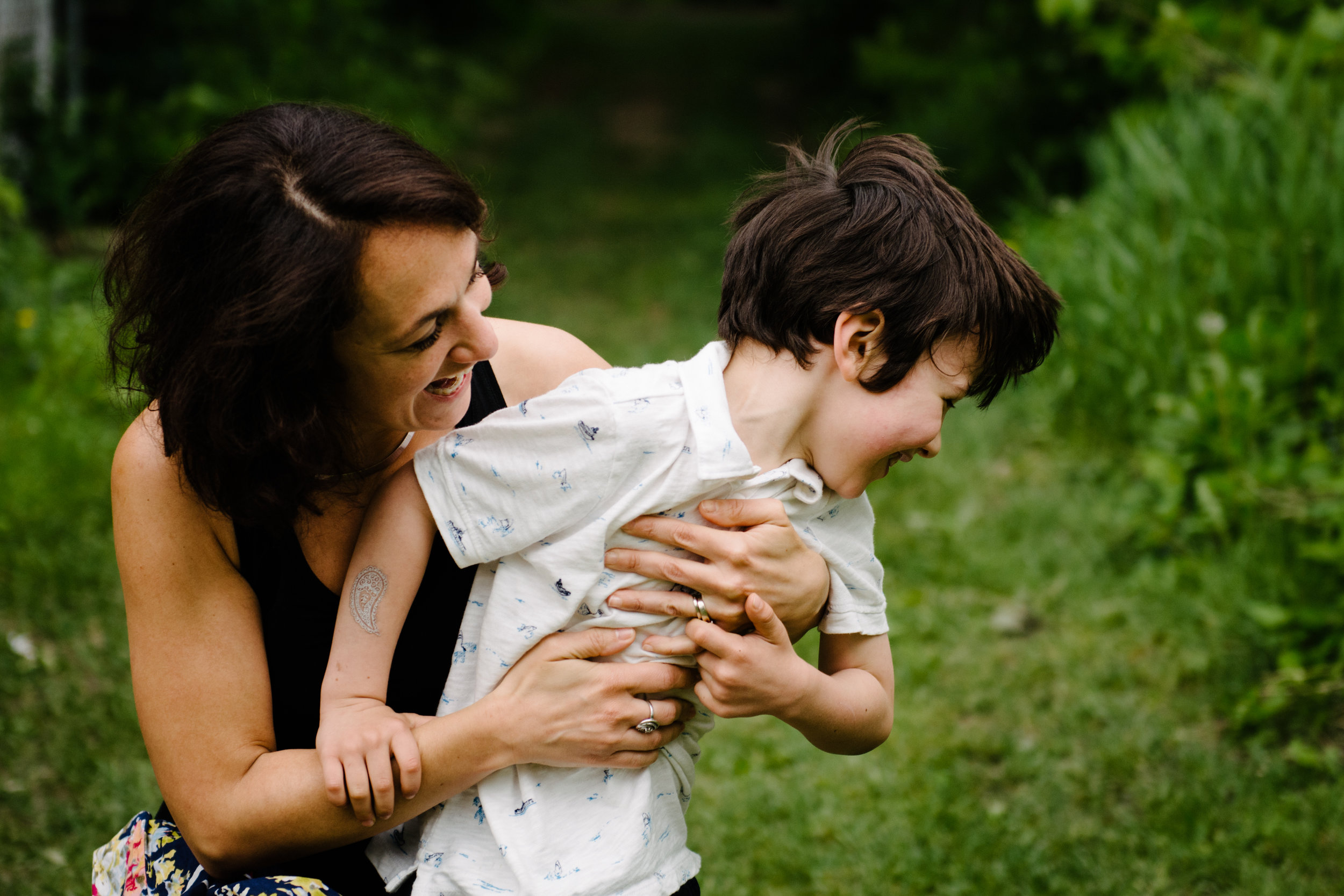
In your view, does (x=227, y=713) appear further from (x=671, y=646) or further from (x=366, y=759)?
(x=671, y=646)

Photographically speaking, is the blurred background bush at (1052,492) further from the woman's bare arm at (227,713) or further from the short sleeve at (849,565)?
the short sleeve at (849,565)

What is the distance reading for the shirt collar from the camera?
5.14ft

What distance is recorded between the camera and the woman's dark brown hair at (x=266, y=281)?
55.3 inches

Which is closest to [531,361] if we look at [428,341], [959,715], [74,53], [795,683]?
[428,341]

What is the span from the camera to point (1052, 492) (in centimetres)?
461

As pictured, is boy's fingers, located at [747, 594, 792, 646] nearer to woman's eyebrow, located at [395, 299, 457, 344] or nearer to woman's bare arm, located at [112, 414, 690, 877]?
woman's bare arm, located at [112, 414, 690, 877]

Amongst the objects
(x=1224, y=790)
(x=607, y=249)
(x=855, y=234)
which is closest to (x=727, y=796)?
(x=1224, y=790)

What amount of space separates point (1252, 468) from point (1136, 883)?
1.65 m

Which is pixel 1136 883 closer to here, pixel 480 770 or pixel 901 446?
pixel 901 446

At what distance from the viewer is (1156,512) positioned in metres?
3.97

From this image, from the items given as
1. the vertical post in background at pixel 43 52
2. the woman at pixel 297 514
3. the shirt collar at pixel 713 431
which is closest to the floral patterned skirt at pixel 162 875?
the woman at pixel 297 514

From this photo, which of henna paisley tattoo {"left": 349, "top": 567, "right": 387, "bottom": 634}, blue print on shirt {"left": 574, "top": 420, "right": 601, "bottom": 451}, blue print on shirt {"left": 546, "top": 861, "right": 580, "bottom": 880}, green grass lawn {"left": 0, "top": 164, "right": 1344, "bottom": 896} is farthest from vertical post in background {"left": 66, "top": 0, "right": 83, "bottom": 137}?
blue print on shirt {"left": 546, "top": 861, "right": 580, "bottom": 880}

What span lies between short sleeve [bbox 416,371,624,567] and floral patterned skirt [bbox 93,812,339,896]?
508mm

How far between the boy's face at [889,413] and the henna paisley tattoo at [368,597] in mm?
666
